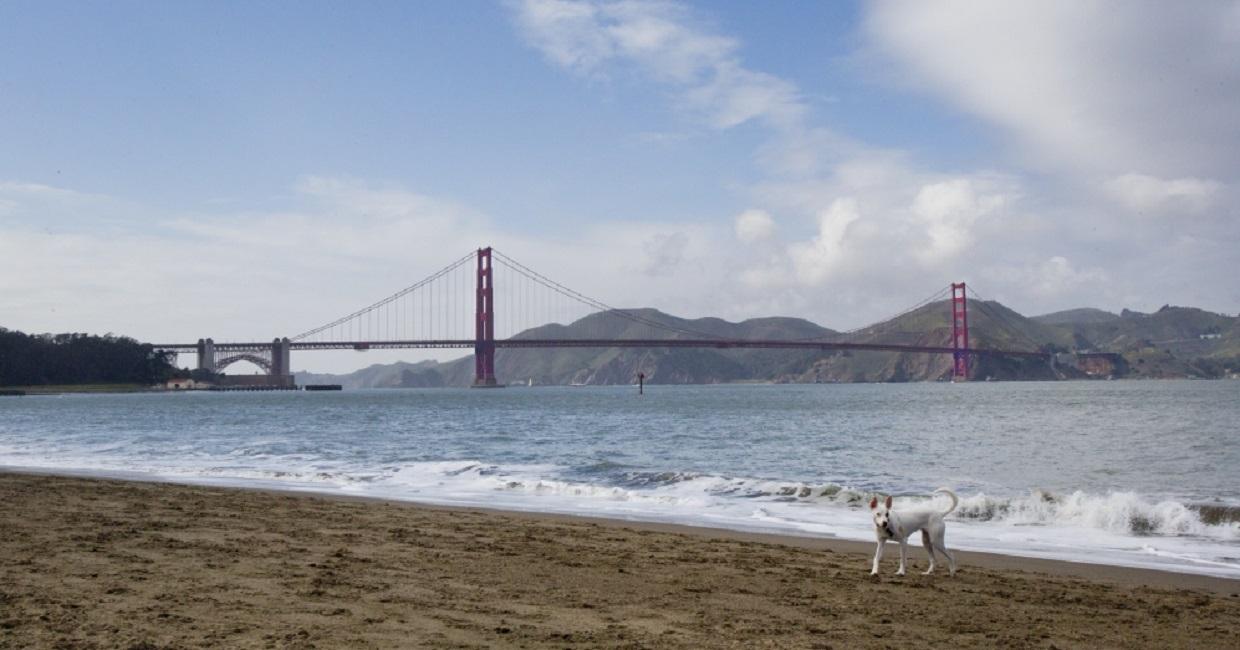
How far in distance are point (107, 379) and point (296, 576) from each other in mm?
123536

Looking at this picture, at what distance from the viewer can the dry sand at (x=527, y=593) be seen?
5180 mm

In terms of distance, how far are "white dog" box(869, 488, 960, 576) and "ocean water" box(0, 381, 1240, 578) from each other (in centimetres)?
40

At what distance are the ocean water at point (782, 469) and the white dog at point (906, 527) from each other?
40cm

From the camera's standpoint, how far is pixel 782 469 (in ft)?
63.4

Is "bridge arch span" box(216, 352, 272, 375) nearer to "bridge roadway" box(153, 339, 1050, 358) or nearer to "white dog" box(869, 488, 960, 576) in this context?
"bridge roadway" box(153, 339, 1050, 358)

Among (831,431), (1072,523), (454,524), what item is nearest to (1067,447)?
(831,431)

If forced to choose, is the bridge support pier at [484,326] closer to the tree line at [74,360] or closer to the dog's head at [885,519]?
the tree line at [74,360]

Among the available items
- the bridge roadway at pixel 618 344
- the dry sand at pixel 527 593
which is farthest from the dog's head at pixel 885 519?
the bridge roadway at pixel 618 344

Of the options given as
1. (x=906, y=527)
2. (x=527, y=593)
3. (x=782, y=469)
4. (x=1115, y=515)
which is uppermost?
(x=906, y=527)

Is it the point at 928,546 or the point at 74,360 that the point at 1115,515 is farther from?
the point at 74,360

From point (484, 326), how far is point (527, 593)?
95.6 metres

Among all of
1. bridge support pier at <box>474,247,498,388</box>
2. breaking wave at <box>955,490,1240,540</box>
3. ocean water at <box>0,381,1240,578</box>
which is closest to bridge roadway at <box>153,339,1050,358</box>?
bridge support pier at <box>474,247,498,388</box>

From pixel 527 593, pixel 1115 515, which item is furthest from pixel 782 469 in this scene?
pixel 527 593

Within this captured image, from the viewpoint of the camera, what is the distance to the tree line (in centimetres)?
10931
